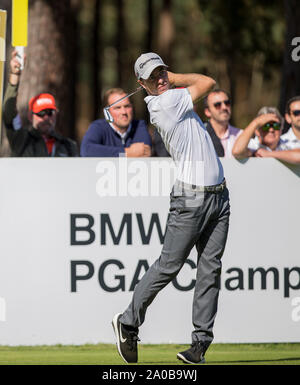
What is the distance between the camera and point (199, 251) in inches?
290

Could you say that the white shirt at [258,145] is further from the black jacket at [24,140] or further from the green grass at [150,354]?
the green grass at [150,354]

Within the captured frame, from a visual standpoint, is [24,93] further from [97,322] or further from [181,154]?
[181,154]

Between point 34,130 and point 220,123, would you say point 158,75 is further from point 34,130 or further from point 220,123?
point 34,130

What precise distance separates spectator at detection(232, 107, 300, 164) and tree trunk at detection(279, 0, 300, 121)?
158 inches

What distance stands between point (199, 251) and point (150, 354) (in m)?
1.18

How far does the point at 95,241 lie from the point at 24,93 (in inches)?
227

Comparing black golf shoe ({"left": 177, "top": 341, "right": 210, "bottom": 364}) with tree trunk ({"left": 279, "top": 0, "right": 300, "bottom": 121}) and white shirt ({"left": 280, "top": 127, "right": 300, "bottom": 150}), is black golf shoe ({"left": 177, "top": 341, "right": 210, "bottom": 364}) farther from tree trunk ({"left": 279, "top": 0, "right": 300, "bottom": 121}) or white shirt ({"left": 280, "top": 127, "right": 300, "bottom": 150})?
tree trunk ({"left": 279, "top": 0, "right": 300, "bottom": 121})

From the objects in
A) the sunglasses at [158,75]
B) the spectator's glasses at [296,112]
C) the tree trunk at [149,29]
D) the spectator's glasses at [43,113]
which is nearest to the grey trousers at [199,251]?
the sunglasses at [158,75]

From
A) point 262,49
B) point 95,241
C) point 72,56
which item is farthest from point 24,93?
point 262,49

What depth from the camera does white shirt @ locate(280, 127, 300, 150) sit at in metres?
8.98

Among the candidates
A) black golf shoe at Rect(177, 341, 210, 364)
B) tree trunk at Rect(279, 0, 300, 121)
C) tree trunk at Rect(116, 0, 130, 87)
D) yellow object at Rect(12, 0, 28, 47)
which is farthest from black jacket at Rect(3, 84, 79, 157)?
tree trunk at Rect(116, 0, 130, 87)

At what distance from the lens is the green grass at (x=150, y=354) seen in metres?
7.49

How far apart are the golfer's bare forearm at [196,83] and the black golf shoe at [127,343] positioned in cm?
180

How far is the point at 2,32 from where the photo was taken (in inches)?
356
